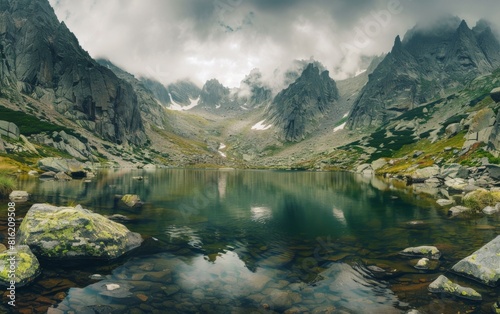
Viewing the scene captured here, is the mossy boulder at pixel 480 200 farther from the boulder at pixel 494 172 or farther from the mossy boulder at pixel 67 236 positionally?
the mossy boulder at pixel 67 236

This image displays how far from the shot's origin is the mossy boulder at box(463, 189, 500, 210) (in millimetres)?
36919

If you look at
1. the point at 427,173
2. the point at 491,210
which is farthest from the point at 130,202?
the point at 427,173

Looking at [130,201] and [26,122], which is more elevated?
[26,122]

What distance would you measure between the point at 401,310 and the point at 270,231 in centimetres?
1612

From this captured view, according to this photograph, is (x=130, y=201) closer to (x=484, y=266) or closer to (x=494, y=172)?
(x=484, y=266)

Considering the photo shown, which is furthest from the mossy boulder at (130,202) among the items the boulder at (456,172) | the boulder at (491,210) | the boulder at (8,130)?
the boulder at (8,130)

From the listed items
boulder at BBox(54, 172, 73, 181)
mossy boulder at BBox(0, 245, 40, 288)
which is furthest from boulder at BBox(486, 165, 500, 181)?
boulder at BBox(54, 172, 73, 181)

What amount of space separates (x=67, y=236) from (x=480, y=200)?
45461 millimetres

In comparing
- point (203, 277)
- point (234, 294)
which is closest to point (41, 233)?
point (203, 277)

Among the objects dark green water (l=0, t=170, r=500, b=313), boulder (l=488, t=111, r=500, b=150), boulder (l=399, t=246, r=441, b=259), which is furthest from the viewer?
boulder (l=488, t=111, r=500, b=150)

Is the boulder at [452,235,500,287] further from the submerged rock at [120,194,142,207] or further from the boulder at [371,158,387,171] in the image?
the boulder at [371,158,387,171]

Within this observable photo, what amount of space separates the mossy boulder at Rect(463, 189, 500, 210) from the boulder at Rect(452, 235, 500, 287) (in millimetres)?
25417

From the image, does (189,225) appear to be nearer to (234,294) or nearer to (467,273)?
(234,294)

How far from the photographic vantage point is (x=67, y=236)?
17328mm
